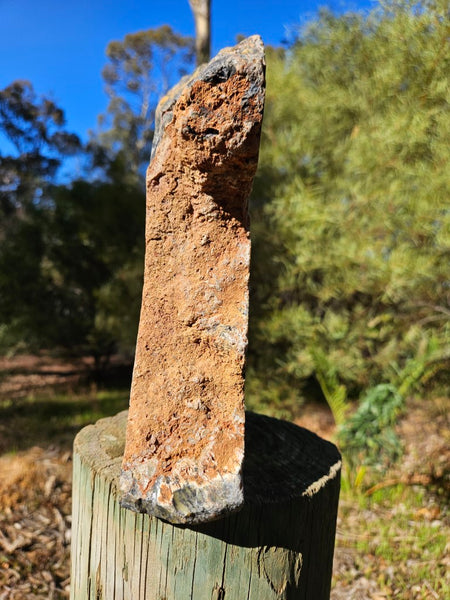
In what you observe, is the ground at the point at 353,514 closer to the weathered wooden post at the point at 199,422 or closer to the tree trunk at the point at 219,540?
the tree trunk at the point at 219,540

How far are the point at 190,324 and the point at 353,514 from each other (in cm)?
274

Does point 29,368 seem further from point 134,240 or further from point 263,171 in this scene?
point 263,171

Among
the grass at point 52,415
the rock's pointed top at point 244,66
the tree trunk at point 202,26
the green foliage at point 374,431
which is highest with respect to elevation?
the tree trunk at point 202,26

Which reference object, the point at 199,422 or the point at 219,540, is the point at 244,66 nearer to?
the point at 199,422

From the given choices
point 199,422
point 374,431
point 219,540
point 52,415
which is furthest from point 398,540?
point 52,415

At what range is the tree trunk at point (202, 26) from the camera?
5527mm

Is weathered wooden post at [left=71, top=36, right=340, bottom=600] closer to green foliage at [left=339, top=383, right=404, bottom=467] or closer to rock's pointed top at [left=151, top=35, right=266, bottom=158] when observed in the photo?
rock's pointed top at [left=151, top=35, right=266, bottom=158]

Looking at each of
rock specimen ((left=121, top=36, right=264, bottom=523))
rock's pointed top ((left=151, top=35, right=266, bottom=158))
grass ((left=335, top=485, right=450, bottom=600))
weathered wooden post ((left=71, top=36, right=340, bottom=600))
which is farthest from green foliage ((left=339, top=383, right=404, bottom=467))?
rock's pointed top ((left=151, top=35, right=266, bottom=158))

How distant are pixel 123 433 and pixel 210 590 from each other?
68 centimetres

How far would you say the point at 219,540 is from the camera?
1404mm

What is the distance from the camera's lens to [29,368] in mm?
8938

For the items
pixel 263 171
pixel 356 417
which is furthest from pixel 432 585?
pixel 263 171

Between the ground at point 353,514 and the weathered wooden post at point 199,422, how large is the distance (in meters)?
1.39

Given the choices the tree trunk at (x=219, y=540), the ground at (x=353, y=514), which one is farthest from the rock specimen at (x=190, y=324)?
the ground at (x=353, y=514)
